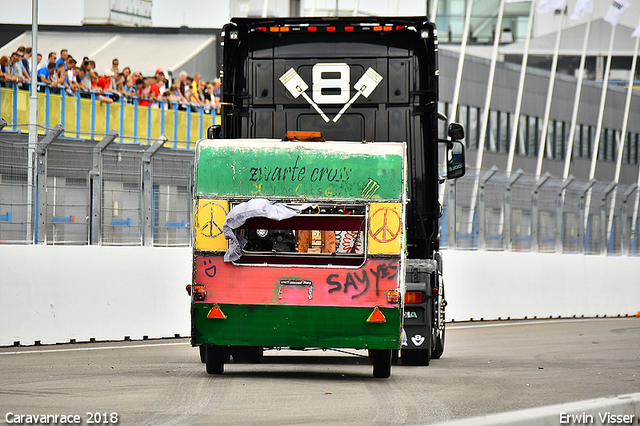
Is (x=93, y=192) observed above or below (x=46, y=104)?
below

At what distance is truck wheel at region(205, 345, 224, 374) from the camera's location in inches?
468

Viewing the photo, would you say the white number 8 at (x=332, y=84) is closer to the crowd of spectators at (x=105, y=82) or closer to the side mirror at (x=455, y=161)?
the side mirror at (x=455, y=161)

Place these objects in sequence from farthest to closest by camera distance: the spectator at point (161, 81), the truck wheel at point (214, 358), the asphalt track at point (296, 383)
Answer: the spectator at point (161, 81) < the truck wheel at point (214, 358) < the asphalt track at point (296, 383)

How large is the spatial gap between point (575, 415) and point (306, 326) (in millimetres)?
5313

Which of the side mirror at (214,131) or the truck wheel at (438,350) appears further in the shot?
the truck wheel at (438,350)

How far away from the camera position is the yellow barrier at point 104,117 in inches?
906

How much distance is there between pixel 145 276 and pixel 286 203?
6.54 metres

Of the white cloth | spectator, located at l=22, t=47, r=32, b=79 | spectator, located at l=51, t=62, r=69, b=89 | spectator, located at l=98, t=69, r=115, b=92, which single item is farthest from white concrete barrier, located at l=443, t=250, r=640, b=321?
the white cloth

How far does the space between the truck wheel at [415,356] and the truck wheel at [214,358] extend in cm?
285

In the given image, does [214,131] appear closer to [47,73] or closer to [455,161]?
[455,161]

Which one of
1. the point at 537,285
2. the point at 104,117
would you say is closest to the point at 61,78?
the point at 104,117

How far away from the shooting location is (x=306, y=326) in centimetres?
1134

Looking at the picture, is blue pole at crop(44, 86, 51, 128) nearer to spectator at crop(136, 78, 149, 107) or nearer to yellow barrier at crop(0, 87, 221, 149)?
yellow barrier at crop(0, 87, 221, 149)

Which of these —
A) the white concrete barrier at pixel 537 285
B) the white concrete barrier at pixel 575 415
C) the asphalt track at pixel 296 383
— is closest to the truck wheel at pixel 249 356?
the asphalt track at pixel 296 383
